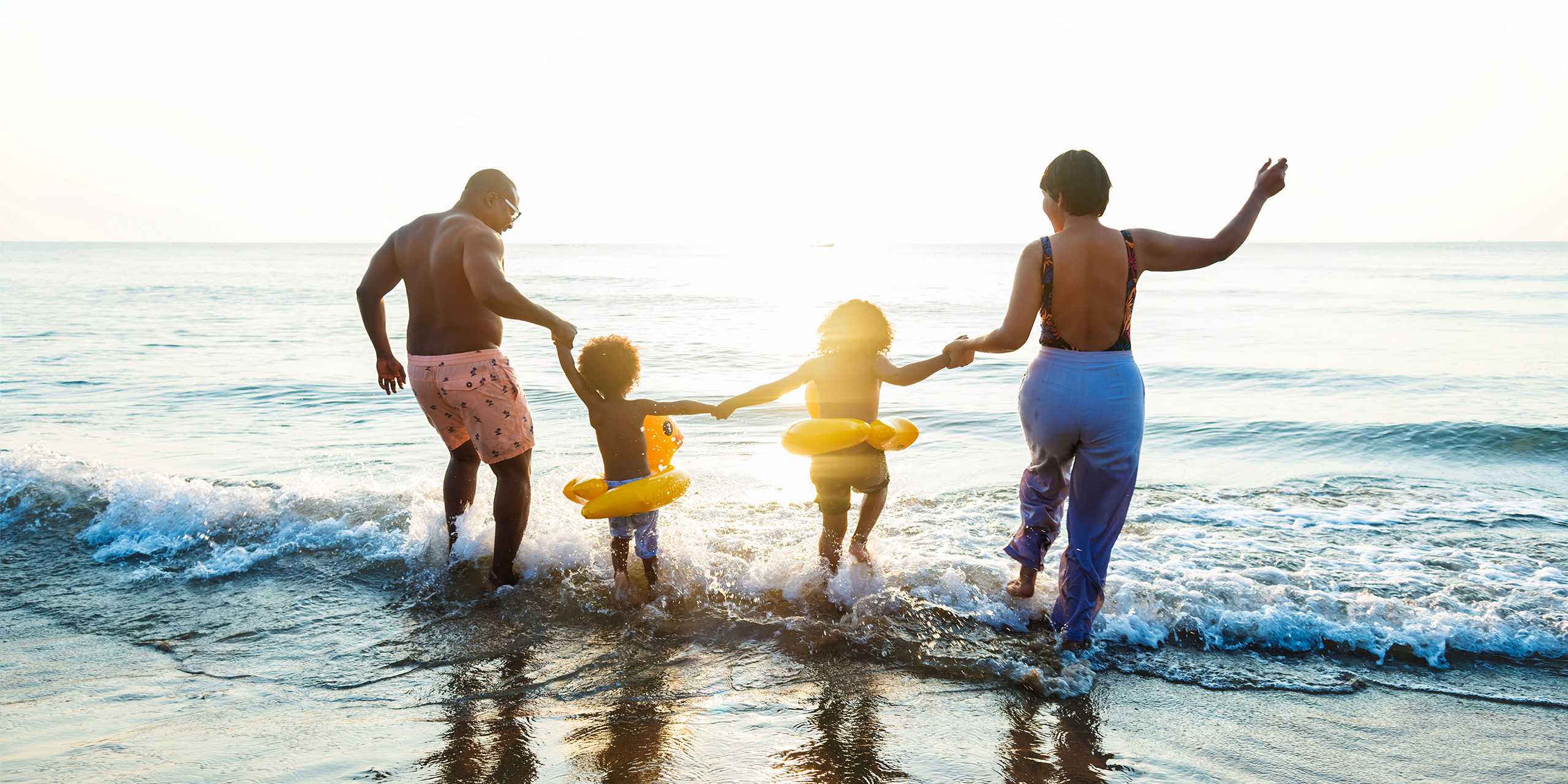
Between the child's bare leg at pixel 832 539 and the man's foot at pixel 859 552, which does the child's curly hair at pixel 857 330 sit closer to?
the child's bare leg at pixel 832 539

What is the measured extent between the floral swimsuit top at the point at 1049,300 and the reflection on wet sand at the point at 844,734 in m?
1.63

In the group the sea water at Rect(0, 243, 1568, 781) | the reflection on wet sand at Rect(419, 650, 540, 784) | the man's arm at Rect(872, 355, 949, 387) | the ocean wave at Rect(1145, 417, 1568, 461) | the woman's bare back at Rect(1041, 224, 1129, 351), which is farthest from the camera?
the ocean wave at Rect(1145, 417, 1568, 461)

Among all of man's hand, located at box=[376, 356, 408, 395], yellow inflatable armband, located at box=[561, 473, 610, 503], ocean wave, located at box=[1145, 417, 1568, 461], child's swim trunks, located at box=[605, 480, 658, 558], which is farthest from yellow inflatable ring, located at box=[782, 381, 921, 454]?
ocean wave, located at box=[1145, 417, 1568, 461]

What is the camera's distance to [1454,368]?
1392 centimetres

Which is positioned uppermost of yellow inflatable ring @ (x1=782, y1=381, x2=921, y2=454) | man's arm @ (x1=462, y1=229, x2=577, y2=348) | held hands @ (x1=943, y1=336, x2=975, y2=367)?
man's arm @ (x1=462, y1=229, x2=577, y2=348)

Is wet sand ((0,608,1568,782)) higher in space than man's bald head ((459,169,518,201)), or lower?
lower

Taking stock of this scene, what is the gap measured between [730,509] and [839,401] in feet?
7.36

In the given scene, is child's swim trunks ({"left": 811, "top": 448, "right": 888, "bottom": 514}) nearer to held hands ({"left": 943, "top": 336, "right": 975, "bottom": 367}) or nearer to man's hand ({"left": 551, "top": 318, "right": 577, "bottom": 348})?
held hands ({"left": 943, "top": 336, "right": 975, "bottom": 367})

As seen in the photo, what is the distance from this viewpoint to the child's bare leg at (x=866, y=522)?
483cm

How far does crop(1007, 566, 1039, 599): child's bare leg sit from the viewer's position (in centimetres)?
455

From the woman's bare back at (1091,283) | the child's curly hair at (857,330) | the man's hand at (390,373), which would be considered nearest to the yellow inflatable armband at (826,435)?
the child's curly hair at (857,330)

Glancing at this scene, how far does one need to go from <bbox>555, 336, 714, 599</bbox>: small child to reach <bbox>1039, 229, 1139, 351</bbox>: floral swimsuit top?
1635 millimetres

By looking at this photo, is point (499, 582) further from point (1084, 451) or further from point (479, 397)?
point (1084, 451)

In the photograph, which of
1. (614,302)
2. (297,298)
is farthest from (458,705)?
(297,298)
